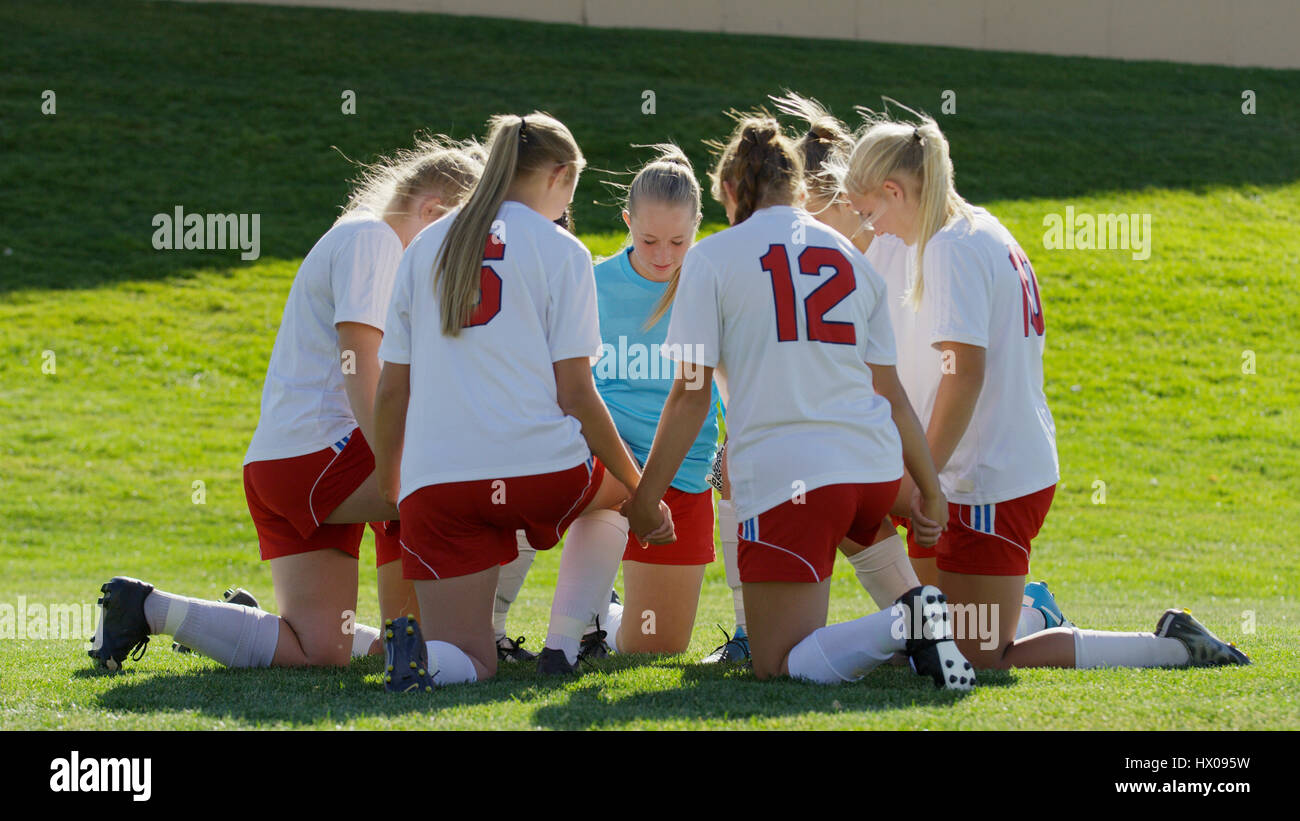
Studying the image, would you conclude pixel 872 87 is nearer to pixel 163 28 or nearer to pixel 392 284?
pixel 163 28

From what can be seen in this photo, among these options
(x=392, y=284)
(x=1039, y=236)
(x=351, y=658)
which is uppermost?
(x=1039, y=236)

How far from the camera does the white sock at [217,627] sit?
4.56m

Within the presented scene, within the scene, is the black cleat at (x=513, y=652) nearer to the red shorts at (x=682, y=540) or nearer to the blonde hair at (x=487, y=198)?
the red shorts at (x=682, y=540)

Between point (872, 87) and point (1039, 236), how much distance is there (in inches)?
228

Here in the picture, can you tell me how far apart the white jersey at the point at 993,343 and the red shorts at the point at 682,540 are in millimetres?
1307

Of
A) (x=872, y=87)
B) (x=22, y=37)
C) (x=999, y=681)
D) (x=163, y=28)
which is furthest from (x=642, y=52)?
(x=999, y=681)

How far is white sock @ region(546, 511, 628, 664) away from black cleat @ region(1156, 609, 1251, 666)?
2.09 meters

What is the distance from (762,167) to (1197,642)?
7.67ft

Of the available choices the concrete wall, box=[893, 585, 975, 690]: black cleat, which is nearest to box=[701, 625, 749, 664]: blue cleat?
box=[893, 585, 975, 690]: black cleat

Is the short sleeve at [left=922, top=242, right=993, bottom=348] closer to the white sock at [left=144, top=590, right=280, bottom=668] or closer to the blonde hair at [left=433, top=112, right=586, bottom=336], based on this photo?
the blonde hair at [left=433, top=112, right=586, bottom=336]

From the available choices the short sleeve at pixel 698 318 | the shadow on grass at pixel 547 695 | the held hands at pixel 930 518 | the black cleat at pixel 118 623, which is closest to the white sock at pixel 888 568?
the held hands at pixel 930 518

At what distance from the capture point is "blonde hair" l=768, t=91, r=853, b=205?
528 centimetres
